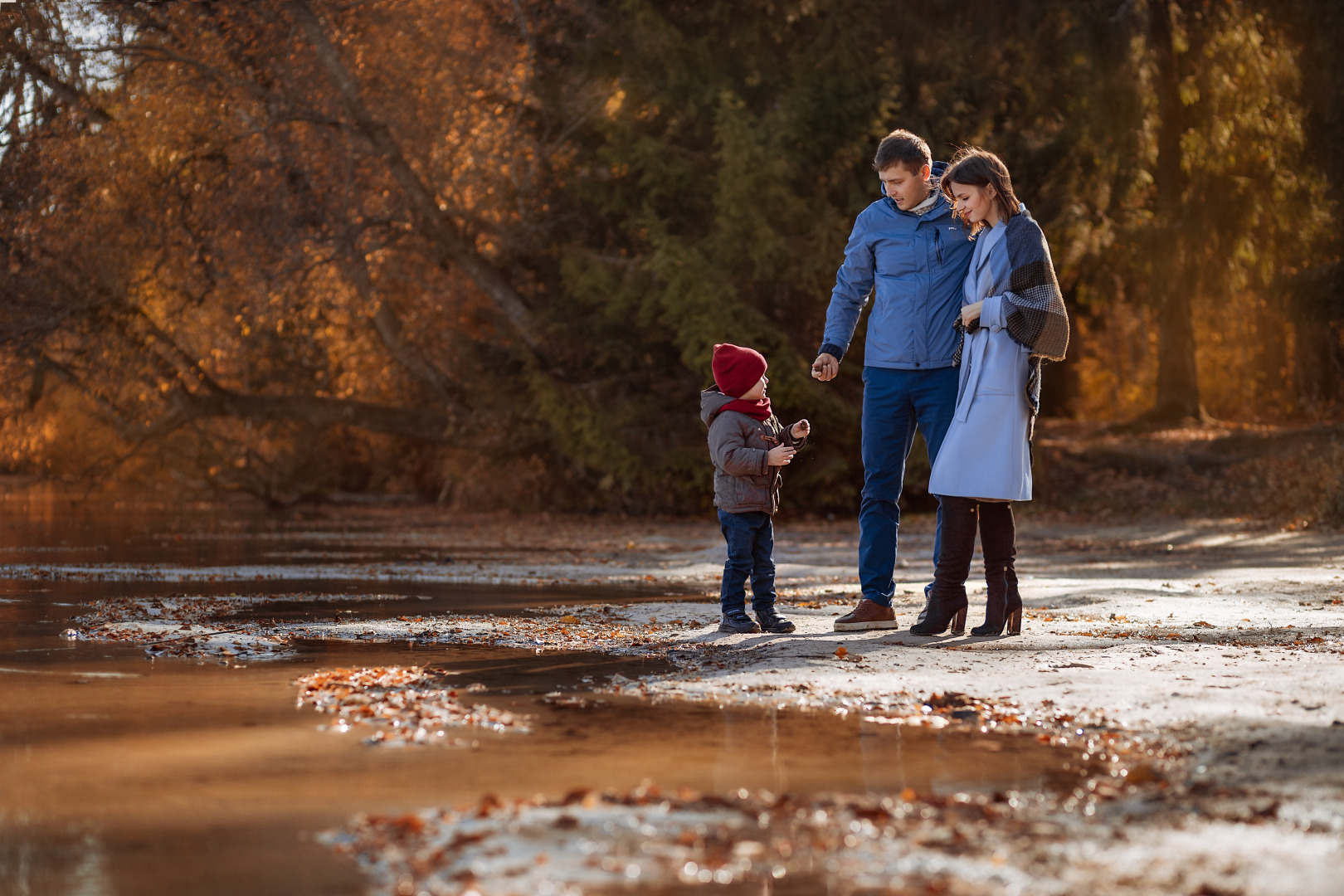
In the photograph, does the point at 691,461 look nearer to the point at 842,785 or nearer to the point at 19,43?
the point at 19,43

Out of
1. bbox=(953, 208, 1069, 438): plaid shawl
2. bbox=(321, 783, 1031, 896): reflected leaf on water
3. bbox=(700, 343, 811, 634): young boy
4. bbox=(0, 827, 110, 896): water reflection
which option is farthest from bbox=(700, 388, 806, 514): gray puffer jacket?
bbox=(0, 827, 110, 896): water reflection

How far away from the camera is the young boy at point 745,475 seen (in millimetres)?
7262

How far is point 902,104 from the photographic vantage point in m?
19.6

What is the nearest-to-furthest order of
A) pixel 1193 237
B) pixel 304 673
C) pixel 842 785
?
pixel 842 785, pixel 304 673, pixel 1193 237

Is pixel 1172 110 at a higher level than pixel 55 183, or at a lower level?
higher

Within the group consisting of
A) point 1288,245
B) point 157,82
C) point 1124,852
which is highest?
point 157,82

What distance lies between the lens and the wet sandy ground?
3277mm

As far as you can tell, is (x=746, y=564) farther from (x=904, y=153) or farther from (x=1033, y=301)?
(x=904, y=153)

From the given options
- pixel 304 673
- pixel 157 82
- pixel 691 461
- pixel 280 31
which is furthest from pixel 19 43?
pixel 304 673

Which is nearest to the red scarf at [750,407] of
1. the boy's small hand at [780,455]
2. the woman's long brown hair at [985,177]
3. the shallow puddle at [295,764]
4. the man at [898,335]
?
the boy's small hand at [780,455]

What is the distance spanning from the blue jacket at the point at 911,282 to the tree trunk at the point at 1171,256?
17570 millimetres

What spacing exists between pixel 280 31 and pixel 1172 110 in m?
14.6

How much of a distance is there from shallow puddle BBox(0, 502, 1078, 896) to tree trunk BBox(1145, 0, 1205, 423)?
2012 cm

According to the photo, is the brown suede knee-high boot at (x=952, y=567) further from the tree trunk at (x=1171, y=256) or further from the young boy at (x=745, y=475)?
the tree trunk at (x=1171, y=256)
